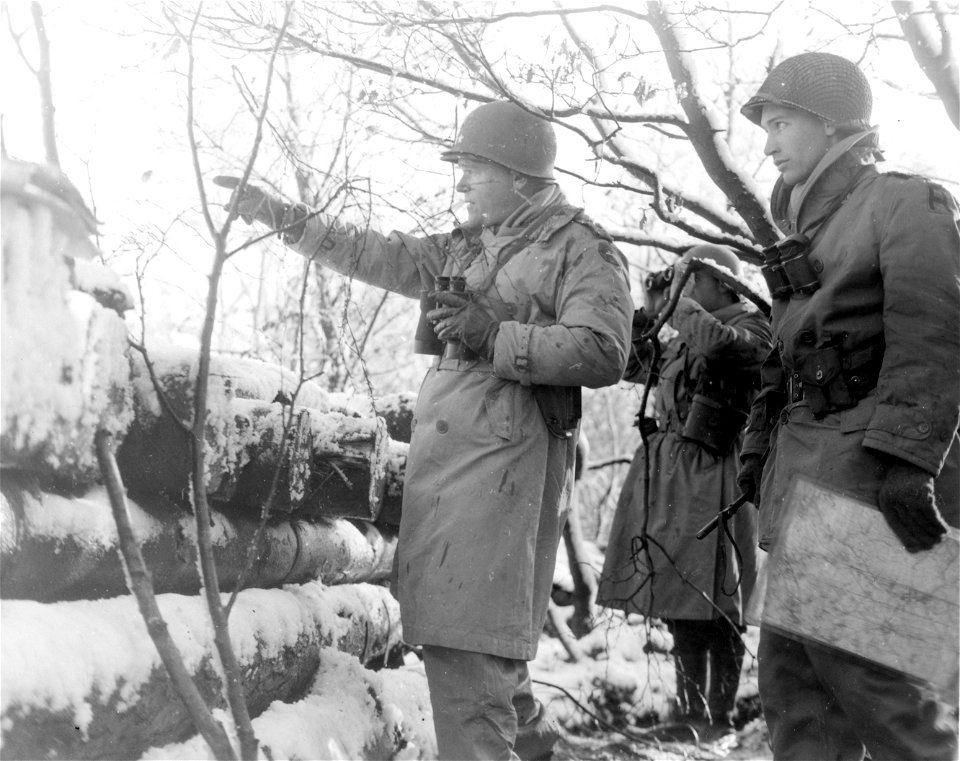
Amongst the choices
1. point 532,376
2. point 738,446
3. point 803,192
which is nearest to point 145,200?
point 532,376

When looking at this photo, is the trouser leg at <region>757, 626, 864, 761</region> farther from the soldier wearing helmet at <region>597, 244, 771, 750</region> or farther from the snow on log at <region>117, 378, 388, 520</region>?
the soldier wearing helmet at <region>597, 244, 771, 750</region>

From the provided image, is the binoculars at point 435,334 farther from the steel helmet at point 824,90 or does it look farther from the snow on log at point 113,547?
the steel helmet at point 824,90

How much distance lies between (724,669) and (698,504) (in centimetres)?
84

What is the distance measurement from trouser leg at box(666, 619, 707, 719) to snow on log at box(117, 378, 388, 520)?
2.15m

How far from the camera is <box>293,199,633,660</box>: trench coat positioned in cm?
301

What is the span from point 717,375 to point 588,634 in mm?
2071

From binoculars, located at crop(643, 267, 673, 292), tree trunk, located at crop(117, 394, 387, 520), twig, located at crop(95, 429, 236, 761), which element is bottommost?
twig, located at crop(95, 429, 236, 761)

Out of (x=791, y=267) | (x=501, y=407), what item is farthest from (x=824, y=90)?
(x=501, y=407)

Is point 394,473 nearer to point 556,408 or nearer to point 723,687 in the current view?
point 556,408

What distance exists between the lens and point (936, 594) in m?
2.42

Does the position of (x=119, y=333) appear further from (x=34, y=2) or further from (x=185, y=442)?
(x=34, y=2)

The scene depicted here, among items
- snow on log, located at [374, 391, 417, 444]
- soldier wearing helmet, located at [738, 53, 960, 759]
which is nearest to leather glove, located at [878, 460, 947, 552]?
soldier wearing helmet, located at [738, 53, 960, 759]

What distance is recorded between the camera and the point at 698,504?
199 inches

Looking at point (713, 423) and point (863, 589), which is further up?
point (713, 423)
